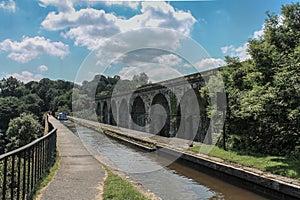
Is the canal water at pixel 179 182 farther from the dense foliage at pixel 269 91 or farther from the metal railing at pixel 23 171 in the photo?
the metal railing at pixel 23 171

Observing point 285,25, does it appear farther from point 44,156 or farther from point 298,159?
point 44,156

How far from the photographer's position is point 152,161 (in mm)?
11156

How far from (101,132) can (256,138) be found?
16.6 meters

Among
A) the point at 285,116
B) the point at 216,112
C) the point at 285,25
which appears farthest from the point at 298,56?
the point at 216,112

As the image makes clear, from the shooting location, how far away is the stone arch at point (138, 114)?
26350 millimetres

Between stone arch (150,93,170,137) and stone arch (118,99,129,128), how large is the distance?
24.7ft

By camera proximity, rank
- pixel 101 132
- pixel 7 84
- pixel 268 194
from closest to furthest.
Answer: pixel 268 194 → pixel 101 132 → pixel 7 84

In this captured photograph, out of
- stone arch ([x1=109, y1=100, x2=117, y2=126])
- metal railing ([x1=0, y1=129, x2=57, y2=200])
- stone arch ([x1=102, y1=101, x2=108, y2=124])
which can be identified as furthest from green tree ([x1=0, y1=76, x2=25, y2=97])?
metal railing ([x1=0, y1=129, x2=57, y2=200])

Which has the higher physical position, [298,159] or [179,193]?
[298,159]

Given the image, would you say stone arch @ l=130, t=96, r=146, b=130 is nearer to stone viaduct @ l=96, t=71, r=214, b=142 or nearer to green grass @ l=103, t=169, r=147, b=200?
stone viaduct @ l=96, t=71, r=214, b=142

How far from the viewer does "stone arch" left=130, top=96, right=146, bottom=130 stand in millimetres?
26350

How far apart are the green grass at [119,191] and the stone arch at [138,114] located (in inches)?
797

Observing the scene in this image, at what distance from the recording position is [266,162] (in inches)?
321

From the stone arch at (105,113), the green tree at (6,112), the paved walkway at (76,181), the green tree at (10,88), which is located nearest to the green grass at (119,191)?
the paved walkway at (76,181)
